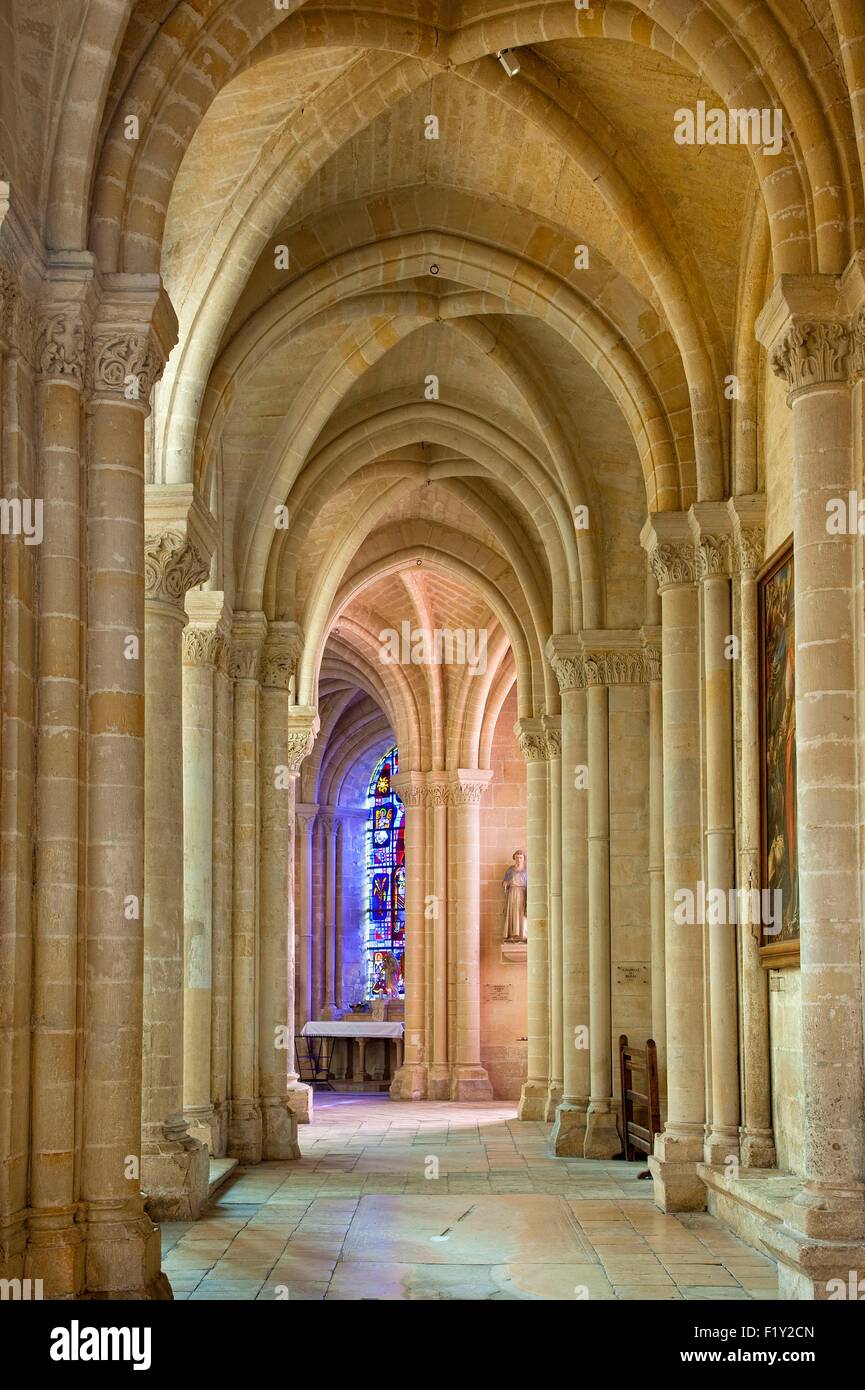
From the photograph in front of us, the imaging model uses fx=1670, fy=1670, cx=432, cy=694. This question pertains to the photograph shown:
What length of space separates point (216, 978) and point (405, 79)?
8.63 m

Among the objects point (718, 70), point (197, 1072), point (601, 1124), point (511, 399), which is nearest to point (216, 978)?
point (197, 1072)

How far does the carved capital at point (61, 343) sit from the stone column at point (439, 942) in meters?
19.7

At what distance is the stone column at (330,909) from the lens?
36.9 meters

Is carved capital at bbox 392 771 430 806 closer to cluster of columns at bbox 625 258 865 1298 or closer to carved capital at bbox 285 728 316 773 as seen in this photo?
carved capital at bbox 285 728 316 773

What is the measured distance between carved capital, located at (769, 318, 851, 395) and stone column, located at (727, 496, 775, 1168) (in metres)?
3.67

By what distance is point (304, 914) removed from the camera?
35062 mm

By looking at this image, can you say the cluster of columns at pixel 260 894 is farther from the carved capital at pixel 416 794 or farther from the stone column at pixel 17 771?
the carved capital at pixel 416 794

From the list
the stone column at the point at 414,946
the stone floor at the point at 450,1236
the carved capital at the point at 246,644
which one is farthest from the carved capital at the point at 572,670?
the stone column at the point at 414,946

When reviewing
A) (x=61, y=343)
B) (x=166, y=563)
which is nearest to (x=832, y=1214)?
(x=61, y=343)

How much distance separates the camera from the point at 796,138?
9.78 metres

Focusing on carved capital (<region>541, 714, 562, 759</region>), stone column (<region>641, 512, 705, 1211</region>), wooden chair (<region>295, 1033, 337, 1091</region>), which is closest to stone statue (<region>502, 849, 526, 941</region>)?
wooden chair (<region>295, 1033, 337, 1091</region>)

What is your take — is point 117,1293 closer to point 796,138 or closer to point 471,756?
point 796,138

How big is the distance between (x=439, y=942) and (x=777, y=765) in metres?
16.2

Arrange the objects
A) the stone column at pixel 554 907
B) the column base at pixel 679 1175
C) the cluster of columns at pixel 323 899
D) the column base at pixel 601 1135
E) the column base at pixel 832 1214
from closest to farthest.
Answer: the column base at pixel 832 1214
the column base at pixel 679 1175
the column base at pixel 601 1135
the stone column at pixel 554 907
the cluster of columns at pixel 323 899
